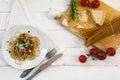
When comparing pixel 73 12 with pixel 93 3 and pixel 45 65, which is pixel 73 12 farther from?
pixel 45 65

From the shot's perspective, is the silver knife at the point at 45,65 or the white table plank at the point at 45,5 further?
the white table plank at the point at 45,5

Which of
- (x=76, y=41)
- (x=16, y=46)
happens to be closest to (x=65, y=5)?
(x=76, y=41)

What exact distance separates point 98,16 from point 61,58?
0.24 metres

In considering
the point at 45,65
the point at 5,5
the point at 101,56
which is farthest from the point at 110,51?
the point at 5,5

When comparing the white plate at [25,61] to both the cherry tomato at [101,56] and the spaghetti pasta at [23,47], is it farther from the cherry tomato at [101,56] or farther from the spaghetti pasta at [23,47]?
the cherry tomato at [101,56]

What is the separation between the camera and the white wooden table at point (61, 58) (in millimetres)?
1215

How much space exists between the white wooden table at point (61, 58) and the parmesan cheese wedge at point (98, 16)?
0.28ft

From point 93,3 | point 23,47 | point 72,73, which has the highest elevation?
point 93,3

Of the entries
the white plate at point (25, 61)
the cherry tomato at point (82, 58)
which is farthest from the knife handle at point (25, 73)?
the cherry tomato at point (82, 58)

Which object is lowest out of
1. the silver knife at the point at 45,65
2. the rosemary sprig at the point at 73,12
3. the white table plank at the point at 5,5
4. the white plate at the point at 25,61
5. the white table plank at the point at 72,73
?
the white table plank at the point at 72,73

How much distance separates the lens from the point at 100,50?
1245mm

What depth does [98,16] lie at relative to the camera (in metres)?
1.25

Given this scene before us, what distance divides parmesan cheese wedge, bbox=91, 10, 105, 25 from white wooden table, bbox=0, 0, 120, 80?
9cm

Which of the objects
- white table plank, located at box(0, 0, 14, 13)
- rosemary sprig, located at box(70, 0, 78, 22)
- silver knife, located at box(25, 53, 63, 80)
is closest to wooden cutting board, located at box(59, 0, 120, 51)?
rosemary sprig, located at box(70, 0, 78, 22)
